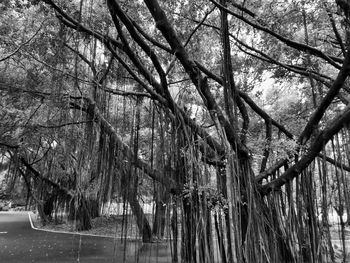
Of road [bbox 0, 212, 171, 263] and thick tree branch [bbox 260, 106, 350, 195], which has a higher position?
thick tree branch [bbox 260, 106, 350, 195]

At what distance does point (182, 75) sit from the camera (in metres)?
5.54

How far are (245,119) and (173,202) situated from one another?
5.71ft

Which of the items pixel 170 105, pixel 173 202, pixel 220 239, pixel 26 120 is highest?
pixel 26 120

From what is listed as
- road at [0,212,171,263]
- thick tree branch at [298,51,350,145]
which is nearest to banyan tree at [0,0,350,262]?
A: thick tree branch at [298,51,350,145]

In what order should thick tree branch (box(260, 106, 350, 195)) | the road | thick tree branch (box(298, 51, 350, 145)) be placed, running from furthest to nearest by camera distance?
1. the road
2. thick tree branch (box(260, 106, 350, 195))
3. thick tree branch (box(298, 51, 350, 145))

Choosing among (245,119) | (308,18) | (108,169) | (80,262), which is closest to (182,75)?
(245,119)

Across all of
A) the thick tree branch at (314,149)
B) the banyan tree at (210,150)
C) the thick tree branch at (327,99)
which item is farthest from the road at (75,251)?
the thick tree branch at (327,99)

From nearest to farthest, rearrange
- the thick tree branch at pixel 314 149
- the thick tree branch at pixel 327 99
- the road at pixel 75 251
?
the thick tree branch at pixel 327 99, the thick tree branch at pixel 314 149, the road at pixel 75 251

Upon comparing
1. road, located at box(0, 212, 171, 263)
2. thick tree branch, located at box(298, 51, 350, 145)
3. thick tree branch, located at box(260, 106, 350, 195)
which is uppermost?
thick tree branch, located at box(298, 51, 350, 145)

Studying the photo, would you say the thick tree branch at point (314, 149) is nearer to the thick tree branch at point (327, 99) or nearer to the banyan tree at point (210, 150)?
the banyan tree at point (210, 150)

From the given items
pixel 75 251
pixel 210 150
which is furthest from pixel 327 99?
pixel 75 251

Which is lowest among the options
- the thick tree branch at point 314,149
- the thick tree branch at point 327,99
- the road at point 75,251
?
the road at point 75,251

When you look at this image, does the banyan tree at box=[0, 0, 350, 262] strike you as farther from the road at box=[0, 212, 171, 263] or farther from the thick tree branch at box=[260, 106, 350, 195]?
the road at box=[0, 212, 171, 263]

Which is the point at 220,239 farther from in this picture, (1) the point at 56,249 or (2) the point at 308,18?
(1) the point at 56,249
